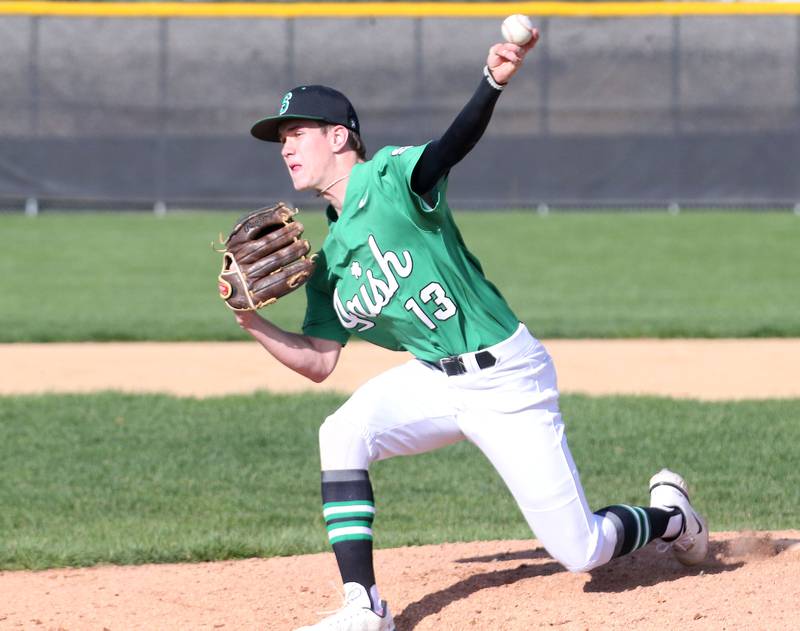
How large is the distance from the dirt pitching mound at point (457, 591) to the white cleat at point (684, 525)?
7 cm

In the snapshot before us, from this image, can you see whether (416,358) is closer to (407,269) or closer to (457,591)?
(407,269)

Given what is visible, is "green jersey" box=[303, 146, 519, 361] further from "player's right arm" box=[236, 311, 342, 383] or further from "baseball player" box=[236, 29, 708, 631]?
"player's right arm" box=[236, 311, 342, 383]

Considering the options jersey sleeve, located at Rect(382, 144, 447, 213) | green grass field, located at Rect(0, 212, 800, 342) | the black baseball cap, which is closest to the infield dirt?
jersey sleeve, located at Rect(382, 144, 447, 213)

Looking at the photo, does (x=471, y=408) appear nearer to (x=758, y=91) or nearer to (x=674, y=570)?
(x=674, y=570)

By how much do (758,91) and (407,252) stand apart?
14784 mm

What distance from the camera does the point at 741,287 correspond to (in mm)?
13031


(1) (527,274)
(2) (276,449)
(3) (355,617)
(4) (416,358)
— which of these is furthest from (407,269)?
(1) (527,274)

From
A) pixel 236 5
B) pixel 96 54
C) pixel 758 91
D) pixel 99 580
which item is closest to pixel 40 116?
pixel 96 54

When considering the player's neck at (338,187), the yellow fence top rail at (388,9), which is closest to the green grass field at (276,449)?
the player's neck at (338,187)

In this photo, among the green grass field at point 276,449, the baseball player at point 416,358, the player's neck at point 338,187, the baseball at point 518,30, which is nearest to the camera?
the baseball at point 518,30

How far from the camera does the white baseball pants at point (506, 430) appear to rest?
3.80 metres

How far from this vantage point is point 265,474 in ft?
20.9

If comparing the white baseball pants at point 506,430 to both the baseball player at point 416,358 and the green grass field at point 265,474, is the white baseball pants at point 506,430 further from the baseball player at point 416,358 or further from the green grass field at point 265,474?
the green grass field at point 265,474

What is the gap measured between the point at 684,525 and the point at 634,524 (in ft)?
0.95
